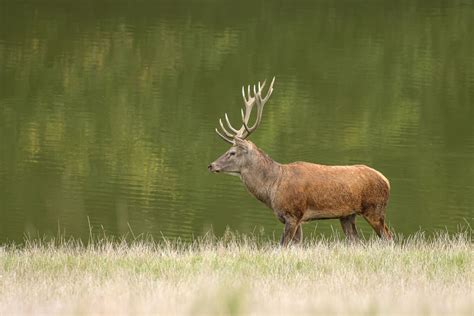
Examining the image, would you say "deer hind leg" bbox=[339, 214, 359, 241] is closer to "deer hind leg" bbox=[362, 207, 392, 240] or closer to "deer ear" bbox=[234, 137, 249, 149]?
"deer hind leg" bbox=[362, 207, 392, 240]

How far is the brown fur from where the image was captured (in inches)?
489

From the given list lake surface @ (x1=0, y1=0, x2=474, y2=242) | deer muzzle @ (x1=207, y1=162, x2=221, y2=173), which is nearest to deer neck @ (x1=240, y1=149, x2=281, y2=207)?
deer muzzle @ (x1=207, y1=162, x2=221, y2=173)

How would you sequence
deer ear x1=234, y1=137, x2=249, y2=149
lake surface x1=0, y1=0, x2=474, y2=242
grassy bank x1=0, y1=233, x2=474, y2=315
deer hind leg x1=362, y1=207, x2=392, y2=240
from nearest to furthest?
grassy bank x1=0, y1=233, x2=474, y2=315 < deer hind leg x1=362, y1=207, x2=392, y2=240 < deer ear x1=234, y1=137, x2=249, y2=149 < lake surface x1=0, y1=0, x2=474, y2=242

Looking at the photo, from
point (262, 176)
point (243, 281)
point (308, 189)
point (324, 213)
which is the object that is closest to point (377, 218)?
point (324, 213)

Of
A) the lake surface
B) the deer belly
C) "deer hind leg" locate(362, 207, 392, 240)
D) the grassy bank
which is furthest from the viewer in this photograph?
the lake surface

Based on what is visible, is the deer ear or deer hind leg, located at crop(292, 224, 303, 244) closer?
deer hind leg, located at crop(292, 224, 303, 244)

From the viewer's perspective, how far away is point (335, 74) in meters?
38.5

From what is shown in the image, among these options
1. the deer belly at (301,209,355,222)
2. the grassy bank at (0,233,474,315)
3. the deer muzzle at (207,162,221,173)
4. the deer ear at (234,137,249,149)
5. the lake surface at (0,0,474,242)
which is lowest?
the lake surface at (0,0,474,242)

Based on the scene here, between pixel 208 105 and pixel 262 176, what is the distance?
65.1 feet

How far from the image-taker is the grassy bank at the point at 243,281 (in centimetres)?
710

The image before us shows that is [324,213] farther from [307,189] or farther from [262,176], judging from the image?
[262,176]

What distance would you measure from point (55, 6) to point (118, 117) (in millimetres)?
25000

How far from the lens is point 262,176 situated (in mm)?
12688

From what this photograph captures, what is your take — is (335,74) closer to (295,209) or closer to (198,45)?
(198,45)
